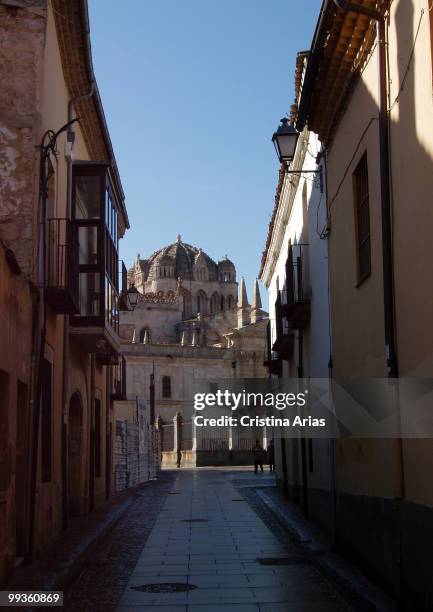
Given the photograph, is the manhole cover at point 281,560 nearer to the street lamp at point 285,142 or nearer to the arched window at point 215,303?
the street lamp at point 285,142

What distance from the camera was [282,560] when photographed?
11.3 metres

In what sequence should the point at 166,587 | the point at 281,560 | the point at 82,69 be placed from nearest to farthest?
the point at 166,587
the point at 281,560
the point at 82,69

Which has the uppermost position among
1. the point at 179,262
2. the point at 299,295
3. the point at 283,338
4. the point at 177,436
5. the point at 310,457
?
the point at 179,262

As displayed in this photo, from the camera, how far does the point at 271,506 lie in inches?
748

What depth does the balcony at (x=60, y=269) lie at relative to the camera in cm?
1252

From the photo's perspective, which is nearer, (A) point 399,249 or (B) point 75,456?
(A) point 399,249

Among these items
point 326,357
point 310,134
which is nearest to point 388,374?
point 326,357

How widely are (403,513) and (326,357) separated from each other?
6.21m

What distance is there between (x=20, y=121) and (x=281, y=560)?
653cm

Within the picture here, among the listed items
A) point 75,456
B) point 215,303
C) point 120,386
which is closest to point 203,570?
point 75,456

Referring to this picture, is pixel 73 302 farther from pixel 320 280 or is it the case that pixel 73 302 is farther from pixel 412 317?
pixel 412 317

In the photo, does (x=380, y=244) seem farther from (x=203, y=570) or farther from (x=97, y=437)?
(x=97, y=437)

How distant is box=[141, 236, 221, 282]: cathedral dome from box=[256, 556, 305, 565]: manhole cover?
88.3 m

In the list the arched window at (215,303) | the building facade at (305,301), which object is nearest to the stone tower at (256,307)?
the arched window at (215,303)
